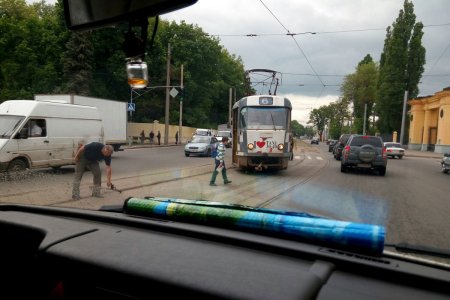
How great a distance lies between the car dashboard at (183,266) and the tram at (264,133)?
1382 centimetres

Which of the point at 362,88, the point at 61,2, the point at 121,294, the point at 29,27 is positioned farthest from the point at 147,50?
the point at 362,88

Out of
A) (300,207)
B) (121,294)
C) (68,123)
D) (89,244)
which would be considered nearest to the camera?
(121,294)

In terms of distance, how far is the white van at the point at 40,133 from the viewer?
13.1 meters

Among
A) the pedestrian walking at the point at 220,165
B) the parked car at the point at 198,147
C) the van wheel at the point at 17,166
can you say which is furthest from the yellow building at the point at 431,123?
the van wheel at the point at 17,166

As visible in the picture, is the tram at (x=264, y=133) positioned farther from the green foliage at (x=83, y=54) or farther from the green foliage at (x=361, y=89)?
the green foliage at (x=361, y=89)

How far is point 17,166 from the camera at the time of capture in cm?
1312

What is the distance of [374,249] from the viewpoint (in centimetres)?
171

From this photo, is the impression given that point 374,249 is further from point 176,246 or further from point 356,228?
point 176,246

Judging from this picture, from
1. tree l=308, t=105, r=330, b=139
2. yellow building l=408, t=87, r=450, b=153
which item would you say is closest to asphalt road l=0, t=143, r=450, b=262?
yellow building l=408, t=87, r=450, b=153

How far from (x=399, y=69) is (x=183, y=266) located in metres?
57.9

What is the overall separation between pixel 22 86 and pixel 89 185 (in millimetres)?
3764

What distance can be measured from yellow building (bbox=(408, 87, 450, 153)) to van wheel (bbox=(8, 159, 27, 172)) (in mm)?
41924

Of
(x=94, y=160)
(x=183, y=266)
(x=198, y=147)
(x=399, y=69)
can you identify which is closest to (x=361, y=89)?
(x=399, y=69)

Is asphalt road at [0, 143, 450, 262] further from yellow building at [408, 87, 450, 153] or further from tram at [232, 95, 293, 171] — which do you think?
yellow building at [408, 87, 450, 153]
